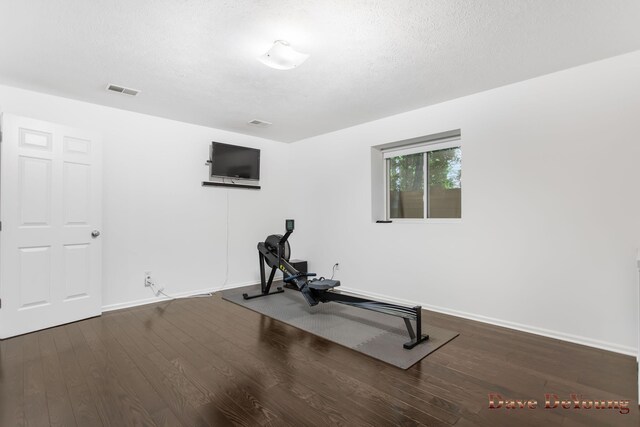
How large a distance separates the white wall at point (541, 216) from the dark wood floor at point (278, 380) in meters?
0.33

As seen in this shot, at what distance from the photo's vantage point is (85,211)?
11.1 feet

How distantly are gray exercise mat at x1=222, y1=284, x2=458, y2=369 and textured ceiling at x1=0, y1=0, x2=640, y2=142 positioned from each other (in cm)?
246

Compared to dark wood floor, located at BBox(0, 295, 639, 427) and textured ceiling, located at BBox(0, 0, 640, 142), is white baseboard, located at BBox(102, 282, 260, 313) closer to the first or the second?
dark wood floor, located at BBox(0, 295, 639, 427)

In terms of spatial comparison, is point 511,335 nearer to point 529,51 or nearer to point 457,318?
point 457,318

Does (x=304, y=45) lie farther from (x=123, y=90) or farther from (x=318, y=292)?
(x=318, y=292)

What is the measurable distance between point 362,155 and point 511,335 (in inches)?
110

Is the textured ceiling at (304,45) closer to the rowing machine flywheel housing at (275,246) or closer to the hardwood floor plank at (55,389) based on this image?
the rowing machine flywheel housing at (275,246)

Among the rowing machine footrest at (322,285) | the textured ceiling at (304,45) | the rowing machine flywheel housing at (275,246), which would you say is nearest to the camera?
the textured ceiling at (304,45)

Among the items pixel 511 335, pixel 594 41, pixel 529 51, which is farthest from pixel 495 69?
pixel 511 335

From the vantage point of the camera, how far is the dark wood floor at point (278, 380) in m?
1.71

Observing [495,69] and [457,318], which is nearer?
[495,69]

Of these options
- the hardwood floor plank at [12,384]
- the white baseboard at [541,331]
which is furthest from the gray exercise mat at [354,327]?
the hardwood floor plank at [12,384]

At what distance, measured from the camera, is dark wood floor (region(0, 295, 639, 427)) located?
1707 millimetres

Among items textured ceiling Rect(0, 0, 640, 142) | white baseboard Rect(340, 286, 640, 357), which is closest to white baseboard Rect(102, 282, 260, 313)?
textured ceiling Rect(0, 0, 640, 142)
